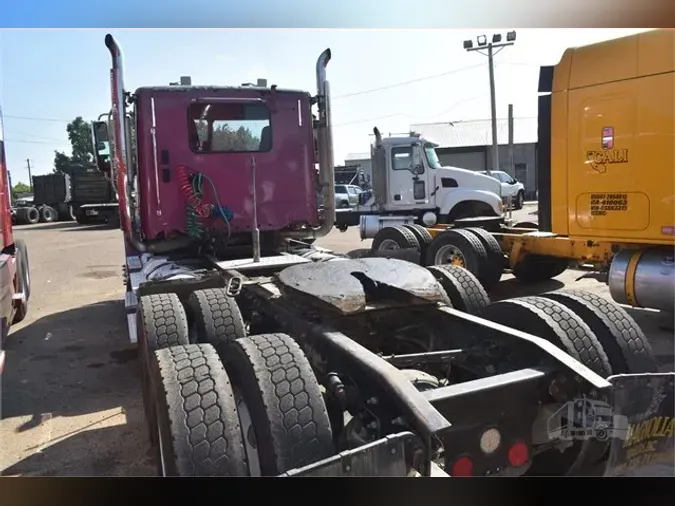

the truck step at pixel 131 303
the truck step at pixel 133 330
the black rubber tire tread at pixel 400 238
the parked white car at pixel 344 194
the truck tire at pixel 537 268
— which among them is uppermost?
the parked white car at pixel 344 194

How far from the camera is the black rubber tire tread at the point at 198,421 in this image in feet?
8.34

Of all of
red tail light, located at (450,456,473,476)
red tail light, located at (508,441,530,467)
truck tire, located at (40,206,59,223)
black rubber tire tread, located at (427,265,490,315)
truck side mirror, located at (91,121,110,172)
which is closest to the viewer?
red tail light, located at (450,456,473,476)

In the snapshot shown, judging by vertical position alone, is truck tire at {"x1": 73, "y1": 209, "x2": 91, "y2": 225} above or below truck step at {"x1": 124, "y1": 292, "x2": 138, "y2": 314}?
above

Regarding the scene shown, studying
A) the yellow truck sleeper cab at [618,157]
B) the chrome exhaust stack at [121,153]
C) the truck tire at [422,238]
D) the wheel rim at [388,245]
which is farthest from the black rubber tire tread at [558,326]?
the wheel rim at [388,245]

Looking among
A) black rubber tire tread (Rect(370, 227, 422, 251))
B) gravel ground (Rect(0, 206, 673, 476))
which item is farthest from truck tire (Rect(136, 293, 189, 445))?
black rubber tire tread (Rect(370, 227, 422, 251))

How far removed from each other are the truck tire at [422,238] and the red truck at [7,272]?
5.72m

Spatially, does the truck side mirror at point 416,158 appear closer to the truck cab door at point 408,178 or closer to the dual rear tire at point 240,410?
the truck cab door at point 408,178

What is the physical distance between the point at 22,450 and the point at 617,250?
6.01 meters

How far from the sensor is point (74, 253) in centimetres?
1708

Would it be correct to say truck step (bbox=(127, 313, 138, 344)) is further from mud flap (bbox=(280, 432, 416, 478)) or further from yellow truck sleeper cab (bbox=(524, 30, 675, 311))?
yellow truck sleeper cab (bbox=(524, 30, 675, 311))

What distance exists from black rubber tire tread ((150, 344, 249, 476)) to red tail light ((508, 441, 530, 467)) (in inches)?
48.5

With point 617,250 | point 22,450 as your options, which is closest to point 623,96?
point 617,250

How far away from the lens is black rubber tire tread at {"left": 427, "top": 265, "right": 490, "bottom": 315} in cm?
479

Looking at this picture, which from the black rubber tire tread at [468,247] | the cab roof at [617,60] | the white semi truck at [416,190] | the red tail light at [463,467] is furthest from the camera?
the white semi truck at [416,190]
